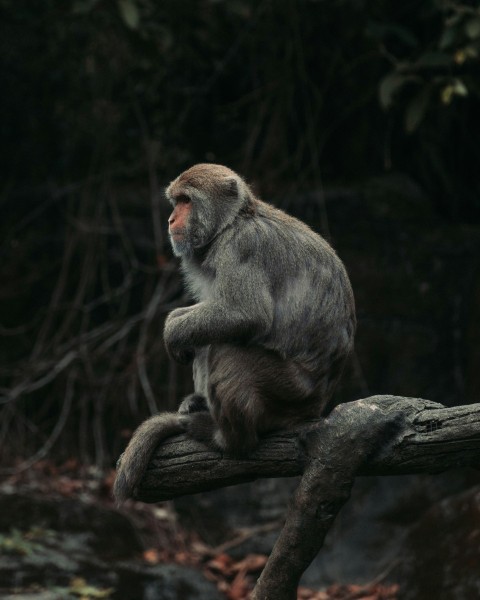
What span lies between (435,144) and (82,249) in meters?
3.65

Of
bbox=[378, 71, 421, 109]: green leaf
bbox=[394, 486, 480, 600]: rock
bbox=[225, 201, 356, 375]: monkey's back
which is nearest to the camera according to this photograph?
bbox=[225, 201, 356, 375]: monkey's back

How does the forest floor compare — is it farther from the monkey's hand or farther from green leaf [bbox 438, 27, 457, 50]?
green leaf [bbox 438, 27, 457, 50]

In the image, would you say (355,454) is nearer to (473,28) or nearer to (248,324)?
(248,324)

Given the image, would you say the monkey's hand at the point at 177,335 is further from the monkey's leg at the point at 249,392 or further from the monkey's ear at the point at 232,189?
the monkey's ear at the point at 232,189

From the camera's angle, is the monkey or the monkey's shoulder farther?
the monkey's shoulder

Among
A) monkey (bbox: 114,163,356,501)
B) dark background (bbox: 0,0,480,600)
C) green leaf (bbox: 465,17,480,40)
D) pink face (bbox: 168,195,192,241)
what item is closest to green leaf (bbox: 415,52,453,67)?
dark background (bbox: 0,0,480,600)

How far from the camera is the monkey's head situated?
444 cm

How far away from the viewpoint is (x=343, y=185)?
9.19m

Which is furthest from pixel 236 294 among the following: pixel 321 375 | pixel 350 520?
pixel 350 520

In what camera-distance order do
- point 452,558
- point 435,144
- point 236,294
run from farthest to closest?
1. point 435,144
2. point 452,558
3. point 236,294

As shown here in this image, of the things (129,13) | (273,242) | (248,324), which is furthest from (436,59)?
(248,324)

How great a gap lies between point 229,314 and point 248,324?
0.32ft

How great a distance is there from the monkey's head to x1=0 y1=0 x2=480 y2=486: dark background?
12.5 ft

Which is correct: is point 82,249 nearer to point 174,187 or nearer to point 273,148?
point 273,148
